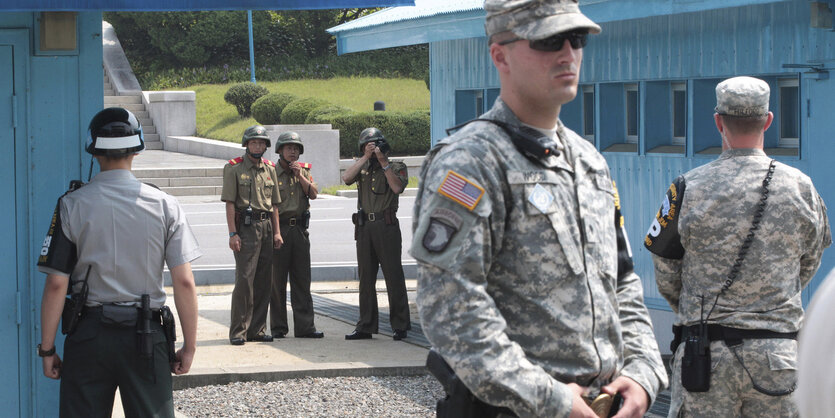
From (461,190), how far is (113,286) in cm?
261

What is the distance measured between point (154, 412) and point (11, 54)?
7.06 feet

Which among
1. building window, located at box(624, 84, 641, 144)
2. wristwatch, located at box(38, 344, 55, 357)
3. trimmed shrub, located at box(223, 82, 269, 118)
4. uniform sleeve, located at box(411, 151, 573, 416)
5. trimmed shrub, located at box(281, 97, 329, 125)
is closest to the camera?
uniform sleeve, located at box(411, 151, 573, 416)

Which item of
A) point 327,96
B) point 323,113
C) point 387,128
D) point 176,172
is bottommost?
point 176,172

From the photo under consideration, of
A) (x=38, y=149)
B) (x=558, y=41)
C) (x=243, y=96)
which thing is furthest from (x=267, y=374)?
(x=243, y=96)

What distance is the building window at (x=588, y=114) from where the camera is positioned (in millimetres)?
10117

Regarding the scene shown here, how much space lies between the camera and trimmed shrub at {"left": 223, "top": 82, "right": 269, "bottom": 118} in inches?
1441

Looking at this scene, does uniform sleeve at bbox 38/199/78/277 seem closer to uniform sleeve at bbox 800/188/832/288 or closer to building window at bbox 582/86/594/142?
uniform sleeve at bbox 800/188/832/288

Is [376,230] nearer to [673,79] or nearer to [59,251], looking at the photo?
[673,79]

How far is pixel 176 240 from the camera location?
16.5 ft

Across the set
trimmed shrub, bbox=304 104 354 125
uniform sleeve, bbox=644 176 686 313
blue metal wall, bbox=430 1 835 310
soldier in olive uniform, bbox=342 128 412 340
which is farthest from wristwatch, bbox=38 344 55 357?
trimmed shrub, bbox=304 104 354 125

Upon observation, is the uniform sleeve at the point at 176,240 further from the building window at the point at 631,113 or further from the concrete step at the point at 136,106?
the concrete step at the point at 136,106

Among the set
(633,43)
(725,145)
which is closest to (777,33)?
(633,43)

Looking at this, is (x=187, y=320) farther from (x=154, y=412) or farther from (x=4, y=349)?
(x=4, y=349)

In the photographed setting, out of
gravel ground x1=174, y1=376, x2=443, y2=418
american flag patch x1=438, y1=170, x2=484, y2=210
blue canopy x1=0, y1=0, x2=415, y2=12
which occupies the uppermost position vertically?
blue canopy x1=0, y1=0, x2=415, y2=12
